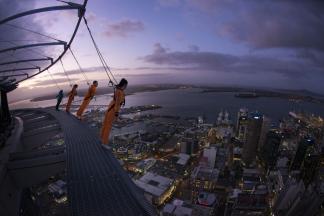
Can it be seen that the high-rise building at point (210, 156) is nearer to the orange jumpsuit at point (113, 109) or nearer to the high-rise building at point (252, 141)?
the high-rise building at point (252, 141)

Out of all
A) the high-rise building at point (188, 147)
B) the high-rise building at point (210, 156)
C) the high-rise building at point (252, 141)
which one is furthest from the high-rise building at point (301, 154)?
the high-rise building at point (188, 147)

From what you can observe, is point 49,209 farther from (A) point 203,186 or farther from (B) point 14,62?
(A) point 203,186

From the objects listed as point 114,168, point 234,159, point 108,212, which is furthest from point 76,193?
point 234,159

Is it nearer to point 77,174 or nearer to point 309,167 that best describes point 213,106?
point 309,167

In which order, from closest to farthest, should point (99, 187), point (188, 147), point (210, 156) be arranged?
point (99, 187)
point (210, 156)
point (188, 147)

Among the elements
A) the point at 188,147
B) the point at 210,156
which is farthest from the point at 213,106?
the point at 210,156

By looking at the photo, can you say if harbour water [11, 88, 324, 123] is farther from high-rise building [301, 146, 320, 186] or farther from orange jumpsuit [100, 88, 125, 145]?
orange jumpsuit [100, 88, 125, 145]

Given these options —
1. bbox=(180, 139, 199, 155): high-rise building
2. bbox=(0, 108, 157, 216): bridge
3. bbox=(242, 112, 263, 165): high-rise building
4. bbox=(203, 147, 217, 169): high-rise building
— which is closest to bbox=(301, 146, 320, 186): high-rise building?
bbox=(242, 112, 263, 165): high-rise building
